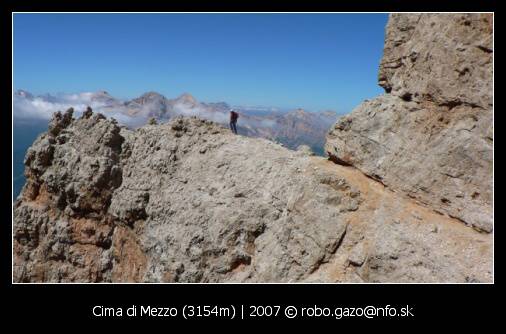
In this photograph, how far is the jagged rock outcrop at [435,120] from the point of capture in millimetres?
16625

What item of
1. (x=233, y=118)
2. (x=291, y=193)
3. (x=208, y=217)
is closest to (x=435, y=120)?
(x=291, y=193)

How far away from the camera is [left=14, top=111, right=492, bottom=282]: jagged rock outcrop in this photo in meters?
17.1

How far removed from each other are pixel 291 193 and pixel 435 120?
805cm

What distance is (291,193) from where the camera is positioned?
70.0 feet

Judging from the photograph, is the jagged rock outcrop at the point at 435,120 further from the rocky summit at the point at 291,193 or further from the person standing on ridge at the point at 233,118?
the person standing on ridge at the point at 233,118

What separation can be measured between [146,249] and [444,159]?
17893 mm

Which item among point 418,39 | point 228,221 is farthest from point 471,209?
point 228,221

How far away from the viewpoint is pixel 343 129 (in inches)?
872

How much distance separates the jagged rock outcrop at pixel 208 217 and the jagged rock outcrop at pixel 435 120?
96cm

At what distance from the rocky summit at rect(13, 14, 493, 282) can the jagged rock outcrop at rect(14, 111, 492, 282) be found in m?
0.08

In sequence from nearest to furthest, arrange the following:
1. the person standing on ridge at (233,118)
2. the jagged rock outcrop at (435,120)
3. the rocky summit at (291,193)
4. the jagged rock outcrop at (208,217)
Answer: the jagged rock outcrop at (435,120), the rocky summit at (291,193), the jagged rock outcrop at (208,217), the person standing on ridge at (233,118)

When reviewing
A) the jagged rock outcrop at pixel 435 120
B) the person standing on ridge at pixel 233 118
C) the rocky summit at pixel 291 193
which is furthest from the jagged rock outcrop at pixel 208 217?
the person standing on ridge at pixel 233 118

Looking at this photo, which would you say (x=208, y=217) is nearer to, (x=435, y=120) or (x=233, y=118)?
(x=233, y=118)
